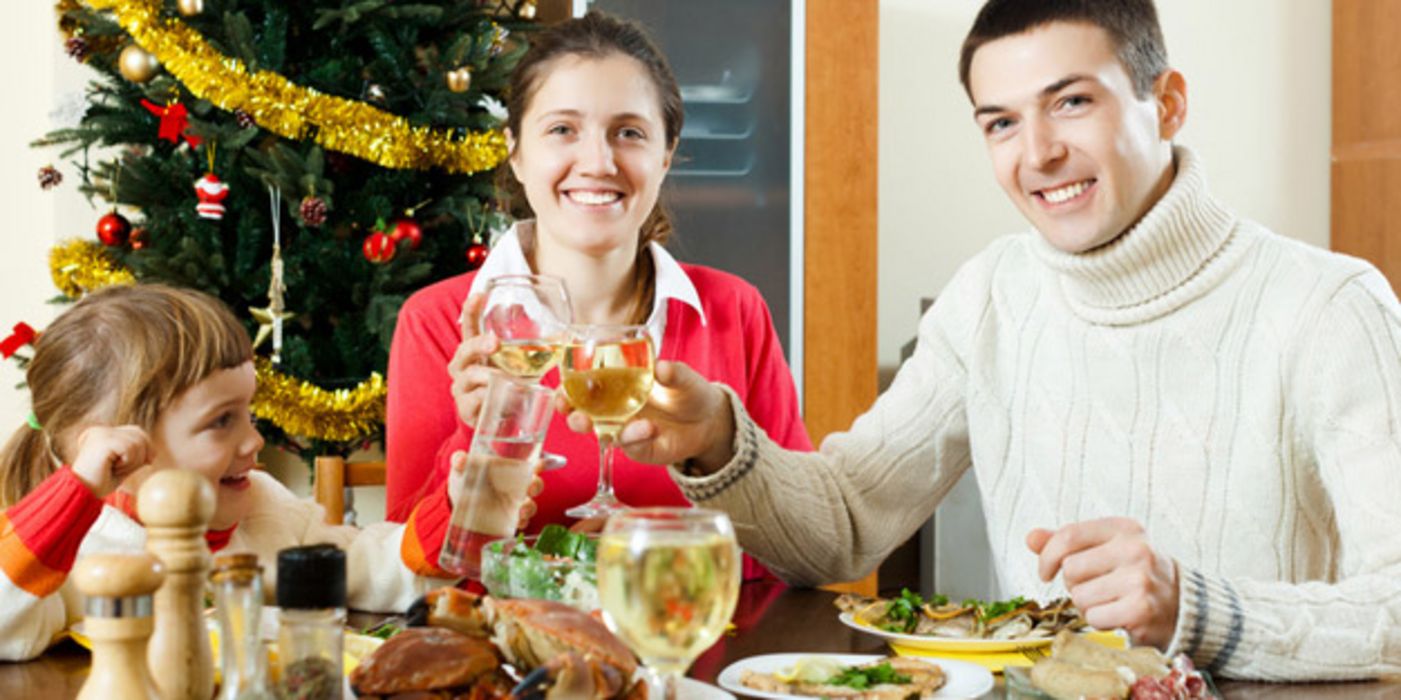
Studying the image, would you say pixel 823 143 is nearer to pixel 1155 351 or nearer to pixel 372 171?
pixel 372 171

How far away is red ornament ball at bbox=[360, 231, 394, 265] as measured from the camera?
3.17 meters

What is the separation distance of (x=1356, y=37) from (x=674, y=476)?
350 centimetres

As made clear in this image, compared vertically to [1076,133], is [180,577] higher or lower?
lower

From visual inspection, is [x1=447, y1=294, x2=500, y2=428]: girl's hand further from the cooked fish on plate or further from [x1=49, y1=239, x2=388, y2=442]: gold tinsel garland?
[x1=49, y1=239, x2=388, y2=442]: gold tinsel garland

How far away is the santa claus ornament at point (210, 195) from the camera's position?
3123 millimetres

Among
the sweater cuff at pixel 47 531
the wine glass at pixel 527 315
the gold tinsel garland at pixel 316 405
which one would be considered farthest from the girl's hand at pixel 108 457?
the gold tinsel garland at pixel 316 405

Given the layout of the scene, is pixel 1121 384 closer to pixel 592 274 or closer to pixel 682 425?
pixel 682 425

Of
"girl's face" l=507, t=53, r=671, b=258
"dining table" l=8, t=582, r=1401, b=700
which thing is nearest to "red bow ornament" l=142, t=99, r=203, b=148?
"girl's face" l=507, t=53, r=671, b=258

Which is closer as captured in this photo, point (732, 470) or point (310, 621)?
point (310, 621)

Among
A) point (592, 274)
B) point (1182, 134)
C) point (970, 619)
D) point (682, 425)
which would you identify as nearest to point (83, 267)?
point (592, 274)

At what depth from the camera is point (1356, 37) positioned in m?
4.34

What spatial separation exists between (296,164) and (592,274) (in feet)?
3.78

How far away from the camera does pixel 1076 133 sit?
1744 millimetres

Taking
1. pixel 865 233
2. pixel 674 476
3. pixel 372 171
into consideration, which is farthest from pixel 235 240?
pixel 674 476
